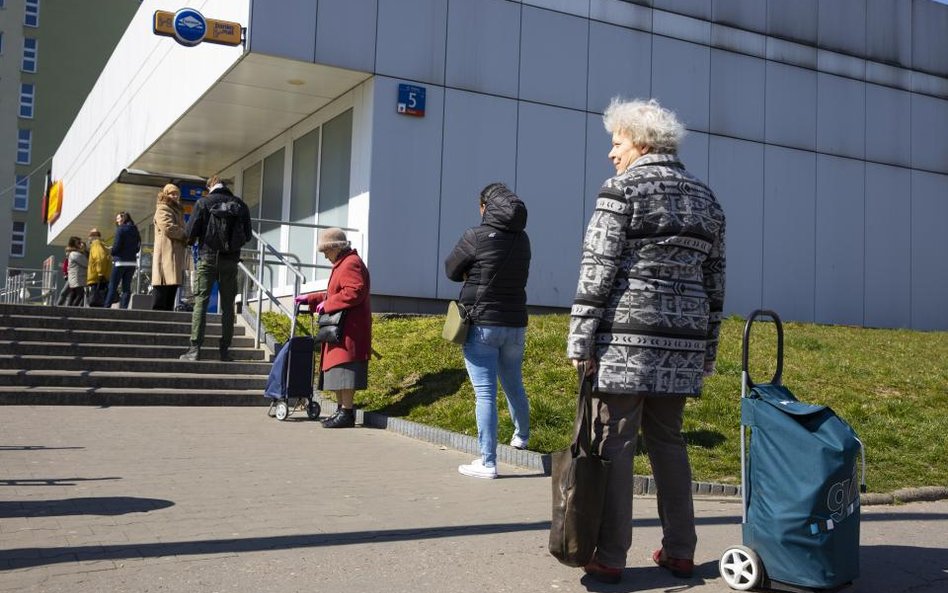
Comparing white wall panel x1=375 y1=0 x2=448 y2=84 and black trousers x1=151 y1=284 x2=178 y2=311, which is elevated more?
white wall panel x1=375 y1=0 x2=448 y2=84

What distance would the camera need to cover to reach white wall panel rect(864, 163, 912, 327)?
2061cm

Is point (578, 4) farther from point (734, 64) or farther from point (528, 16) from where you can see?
point (734, 64)

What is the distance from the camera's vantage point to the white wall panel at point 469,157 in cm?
1616

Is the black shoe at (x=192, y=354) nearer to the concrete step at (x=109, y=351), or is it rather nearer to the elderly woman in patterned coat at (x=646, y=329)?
the concrete step at (x=109, y=351)

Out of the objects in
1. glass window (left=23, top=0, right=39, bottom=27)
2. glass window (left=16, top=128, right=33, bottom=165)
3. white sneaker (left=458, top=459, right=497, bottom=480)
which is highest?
glass window (left=23, top=0, right=39, bottom=27)

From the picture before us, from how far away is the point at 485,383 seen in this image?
7109mm

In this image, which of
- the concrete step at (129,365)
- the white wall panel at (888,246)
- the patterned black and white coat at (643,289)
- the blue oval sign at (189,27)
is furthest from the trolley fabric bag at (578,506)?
the white wall panel at (888,246)

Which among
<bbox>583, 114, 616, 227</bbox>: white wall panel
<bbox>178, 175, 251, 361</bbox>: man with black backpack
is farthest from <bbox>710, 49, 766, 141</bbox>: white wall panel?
<bbox>178, 175, 251, 361</bbox>: man with black backpack

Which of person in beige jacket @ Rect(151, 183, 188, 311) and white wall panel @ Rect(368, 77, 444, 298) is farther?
white wall panel @ Rect(368, 77, 444, 298)

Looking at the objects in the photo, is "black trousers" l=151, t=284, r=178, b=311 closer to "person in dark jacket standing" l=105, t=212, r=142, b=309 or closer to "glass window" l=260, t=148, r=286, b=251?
"person in dark jacket standing" l=105, t=212, r=142, b=309

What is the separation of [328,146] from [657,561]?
14.3 metres

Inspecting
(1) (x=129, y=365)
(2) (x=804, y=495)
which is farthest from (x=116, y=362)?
(2) (x=804, y=495)

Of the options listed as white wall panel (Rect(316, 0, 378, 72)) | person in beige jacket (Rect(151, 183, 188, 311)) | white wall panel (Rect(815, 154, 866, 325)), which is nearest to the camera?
person in beige jacket (Rect(151, 183, 188, 311))

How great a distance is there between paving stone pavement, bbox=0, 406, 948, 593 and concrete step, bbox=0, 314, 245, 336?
4.95m
